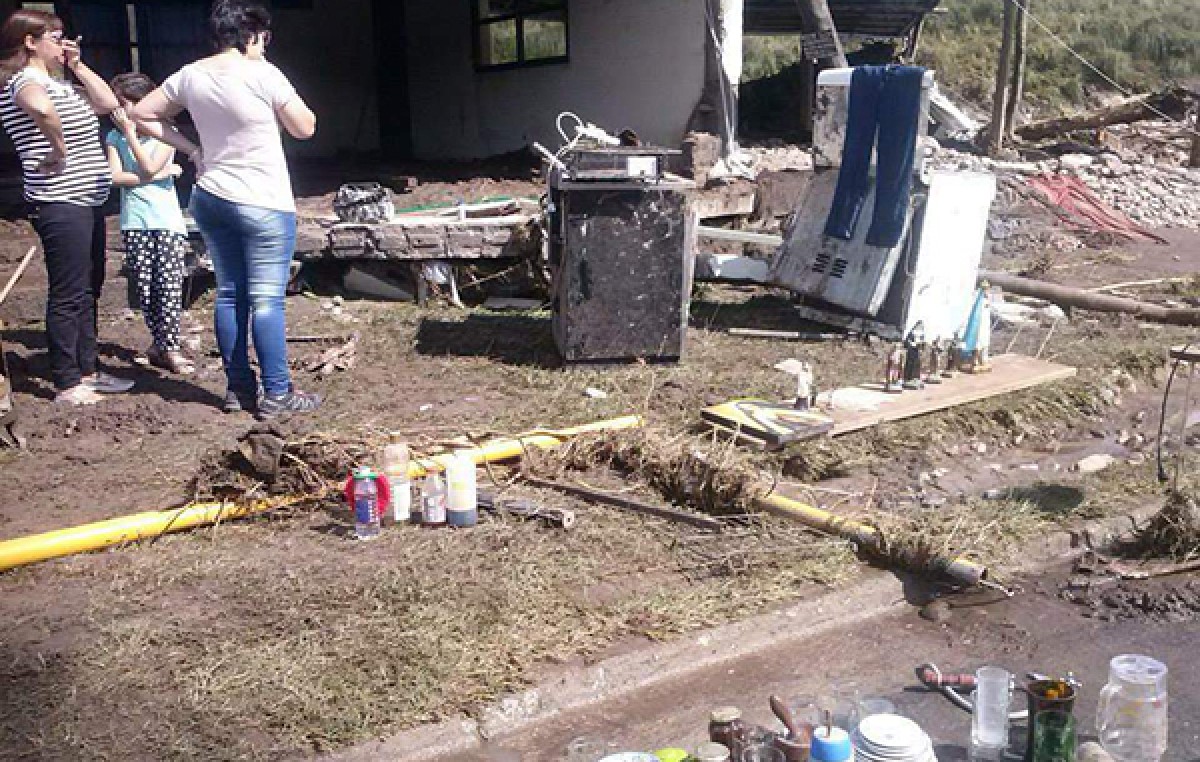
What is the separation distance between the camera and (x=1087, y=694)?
391cm

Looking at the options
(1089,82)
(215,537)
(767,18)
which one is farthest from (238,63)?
(1089,82)

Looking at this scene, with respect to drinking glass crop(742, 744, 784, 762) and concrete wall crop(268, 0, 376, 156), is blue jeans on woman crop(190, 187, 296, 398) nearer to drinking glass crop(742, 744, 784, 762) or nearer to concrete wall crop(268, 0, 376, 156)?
drinking glass crop(742, 744, 784, 762)

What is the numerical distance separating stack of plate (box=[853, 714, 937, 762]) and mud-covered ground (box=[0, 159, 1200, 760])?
3.31ft

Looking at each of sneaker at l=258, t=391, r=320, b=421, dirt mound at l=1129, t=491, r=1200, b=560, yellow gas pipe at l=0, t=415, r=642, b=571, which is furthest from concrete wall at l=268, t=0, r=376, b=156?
dirt mound at l=1129, t=491, r=1200, b=560

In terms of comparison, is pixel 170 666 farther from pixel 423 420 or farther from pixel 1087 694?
pixel 1087 694

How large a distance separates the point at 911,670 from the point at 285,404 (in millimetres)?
3759

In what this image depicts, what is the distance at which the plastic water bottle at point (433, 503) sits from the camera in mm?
4938

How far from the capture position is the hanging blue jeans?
307 inches

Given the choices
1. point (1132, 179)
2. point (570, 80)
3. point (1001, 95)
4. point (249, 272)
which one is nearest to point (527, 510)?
point (249, 272)

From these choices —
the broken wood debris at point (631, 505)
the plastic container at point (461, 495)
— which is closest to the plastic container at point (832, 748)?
the broken wood debris at point (631, 505)

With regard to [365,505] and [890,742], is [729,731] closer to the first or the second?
[890,742]

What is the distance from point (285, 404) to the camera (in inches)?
251

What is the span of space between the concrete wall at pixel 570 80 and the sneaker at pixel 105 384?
24.6 ft

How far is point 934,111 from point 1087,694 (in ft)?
44.7
